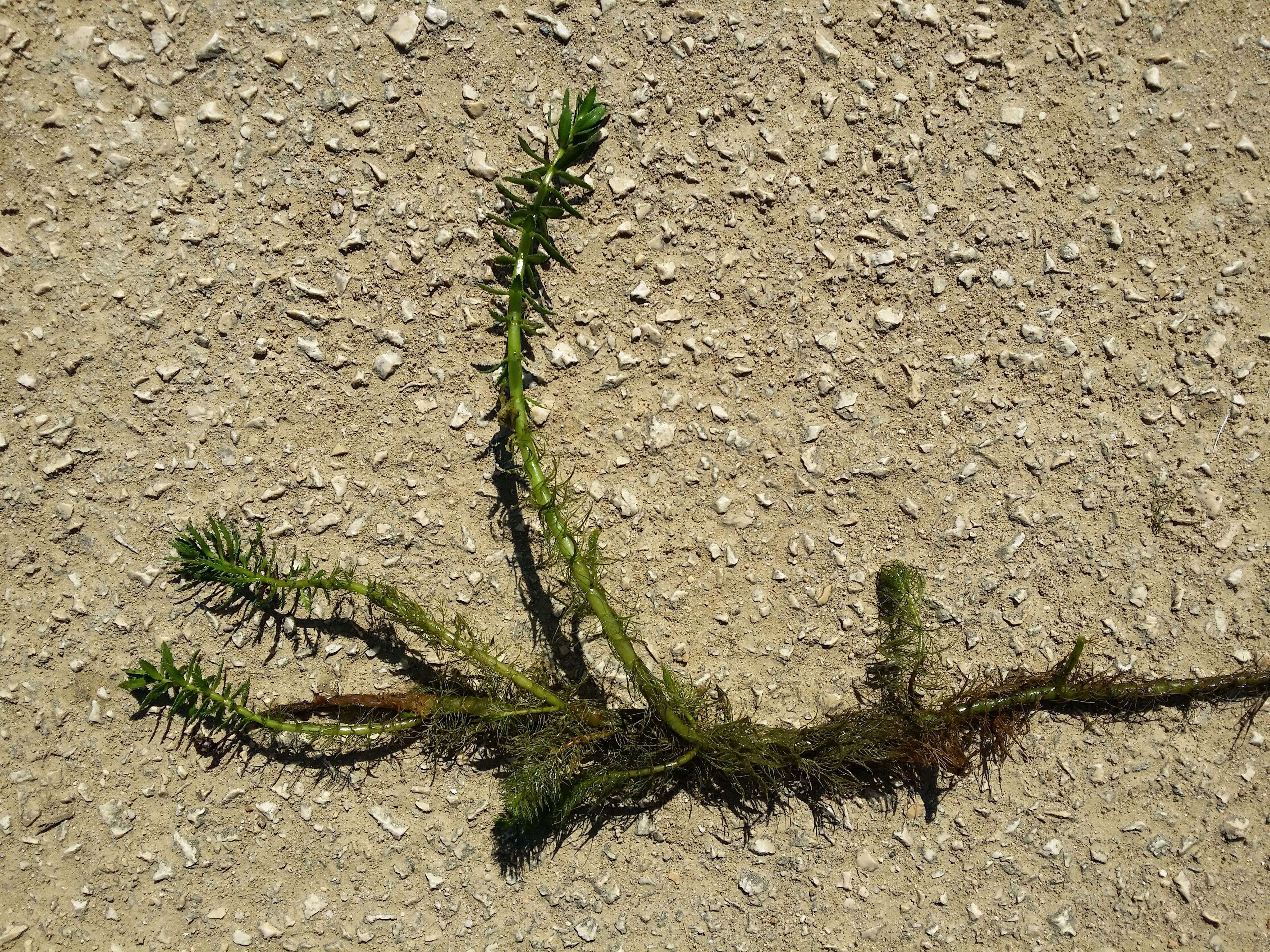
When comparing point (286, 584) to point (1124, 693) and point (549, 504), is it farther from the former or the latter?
point (1124, 693)

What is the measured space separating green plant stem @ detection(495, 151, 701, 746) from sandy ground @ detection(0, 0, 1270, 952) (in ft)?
0.37

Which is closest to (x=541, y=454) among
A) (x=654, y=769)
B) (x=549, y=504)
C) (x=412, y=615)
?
(x=549, y=504)

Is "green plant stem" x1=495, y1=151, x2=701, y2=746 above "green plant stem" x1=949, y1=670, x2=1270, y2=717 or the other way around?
above

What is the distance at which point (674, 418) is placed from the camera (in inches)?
67.1

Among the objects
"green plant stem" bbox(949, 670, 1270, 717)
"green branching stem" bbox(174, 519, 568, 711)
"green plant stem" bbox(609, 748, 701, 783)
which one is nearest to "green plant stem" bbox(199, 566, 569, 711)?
"green branching stem" bbox(174, 519, 568, 711)

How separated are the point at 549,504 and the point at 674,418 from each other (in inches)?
13.5

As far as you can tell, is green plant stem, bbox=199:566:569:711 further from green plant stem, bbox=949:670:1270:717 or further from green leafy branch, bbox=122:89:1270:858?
green plant stem, bbox=949:670:1270:717

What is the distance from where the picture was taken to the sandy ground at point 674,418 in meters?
1.65

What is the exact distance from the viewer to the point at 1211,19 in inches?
65.9

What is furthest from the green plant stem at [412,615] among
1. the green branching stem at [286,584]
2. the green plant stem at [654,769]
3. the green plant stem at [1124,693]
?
the green plant stem at [1124,693]

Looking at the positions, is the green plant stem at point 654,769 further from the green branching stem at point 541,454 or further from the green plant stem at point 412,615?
the green plant stem at point 412,615

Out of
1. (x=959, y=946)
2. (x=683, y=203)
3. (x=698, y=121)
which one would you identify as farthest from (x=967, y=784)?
(x=698, y=121)

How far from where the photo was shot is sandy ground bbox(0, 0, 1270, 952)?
5.41 ft

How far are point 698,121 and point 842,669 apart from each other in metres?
1.20
